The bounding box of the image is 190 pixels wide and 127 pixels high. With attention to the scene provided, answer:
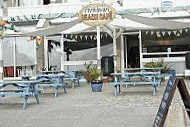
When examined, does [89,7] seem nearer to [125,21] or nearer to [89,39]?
[125,21]

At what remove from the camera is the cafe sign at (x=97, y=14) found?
38.9 ft

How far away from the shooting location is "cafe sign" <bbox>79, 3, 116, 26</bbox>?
38.9ft

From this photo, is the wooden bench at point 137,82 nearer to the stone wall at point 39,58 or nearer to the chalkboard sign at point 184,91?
the chalkboard sign at point 184,91

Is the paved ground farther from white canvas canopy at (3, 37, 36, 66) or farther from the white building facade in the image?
white canvas canopy at (3, 37, 36, 66)

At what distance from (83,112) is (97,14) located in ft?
16.1

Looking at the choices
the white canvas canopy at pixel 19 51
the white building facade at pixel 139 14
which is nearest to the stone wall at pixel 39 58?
the white canvas canopy at pixel 19 51

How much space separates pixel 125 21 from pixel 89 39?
400cm

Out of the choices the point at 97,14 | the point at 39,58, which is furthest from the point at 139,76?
the point at 39,58

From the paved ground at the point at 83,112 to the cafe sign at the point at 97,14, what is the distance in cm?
286

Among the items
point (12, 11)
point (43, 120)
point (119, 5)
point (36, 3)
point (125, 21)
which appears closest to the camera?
point (43, 120)

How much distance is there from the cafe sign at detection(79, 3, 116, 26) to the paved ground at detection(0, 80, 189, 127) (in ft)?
9.37

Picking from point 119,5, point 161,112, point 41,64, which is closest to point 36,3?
point 41,64

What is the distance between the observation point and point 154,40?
1752 centimetres

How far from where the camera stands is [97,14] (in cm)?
1189
